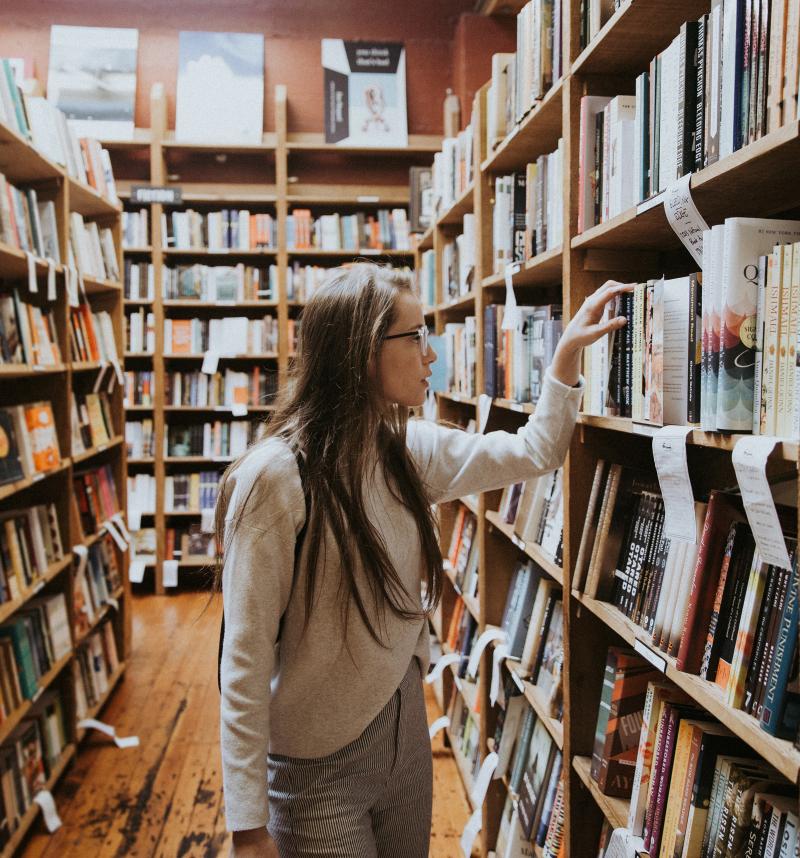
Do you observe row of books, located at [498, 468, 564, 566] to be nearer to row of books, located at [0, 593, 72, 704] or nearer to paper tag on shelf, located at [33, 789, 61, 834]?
row of books, located at [0, 593, 72, 704]

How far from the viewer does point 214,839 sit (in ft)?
7.87

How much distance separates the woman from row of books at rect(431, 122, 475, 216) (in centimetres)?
145

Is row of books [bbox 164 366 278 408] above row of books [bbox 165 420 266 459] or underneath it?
above

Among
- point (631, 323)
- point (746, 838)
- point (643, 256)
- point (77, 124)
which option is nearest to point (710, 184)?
point (631, 323)

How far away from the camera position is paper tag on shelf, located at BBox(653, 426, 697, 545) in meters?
1.03

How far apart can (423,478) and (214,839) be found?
161cm

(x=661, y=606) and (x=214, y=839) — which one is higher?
(x=661, y=606)

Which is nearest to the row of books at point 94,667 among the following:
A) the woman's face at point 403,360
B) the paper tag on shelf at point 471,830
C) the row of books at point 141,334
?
the paper tag on shelf at point 471,830

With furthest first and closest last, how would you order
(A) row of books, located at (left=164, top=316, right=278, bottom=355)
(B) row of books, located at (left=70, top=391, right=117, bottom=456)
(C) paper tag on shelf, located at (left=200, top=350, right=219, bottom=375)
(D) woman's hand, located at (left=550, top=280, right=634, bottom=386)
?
(A) row of books, located at (left=164, top=316, right=278, bottom=355) < (C) paper tag on shelf, located at (left=200, top=350, right=219, bottom=375) < (B) row of books, located at (left=70, top=391, right=117, bottom=456) < (D) woman's hand, located at (left=550, top=280, right=634, bottom=386)

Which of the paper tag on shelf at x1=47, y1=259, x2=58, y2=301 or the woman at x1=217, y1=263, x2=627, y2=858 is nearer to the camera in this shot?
the woman at x1=217, y1=263, x2=627, y2=858

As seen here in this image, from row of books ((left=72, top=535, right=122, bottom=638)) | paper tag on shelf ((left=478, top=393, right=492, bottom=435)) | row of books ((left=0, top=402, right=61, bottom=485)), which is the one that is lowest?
row of books ((left=72, top=535, right=122, bottom=638))

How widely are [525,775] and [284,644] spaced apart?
3.13ft

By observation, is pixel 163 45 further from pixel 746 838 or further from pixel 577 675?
pixel 746 838

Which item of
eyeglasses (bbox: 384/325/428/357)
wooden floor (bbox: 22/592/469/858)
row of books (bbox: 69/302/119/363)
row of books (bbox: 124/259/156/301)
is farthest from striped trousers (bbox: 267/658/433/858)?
row of books (bbox: 124/259/156/301)
